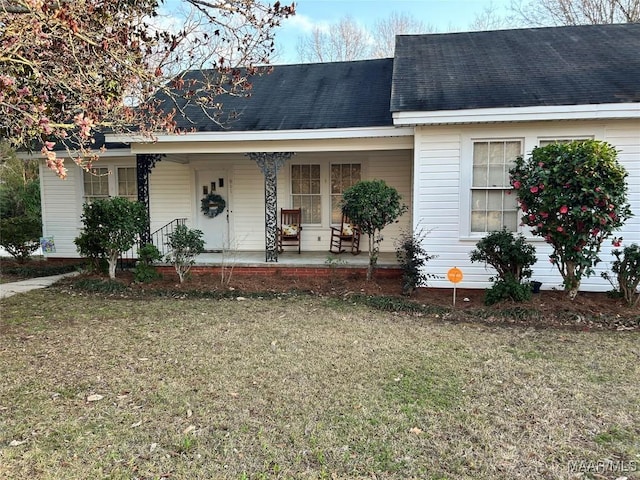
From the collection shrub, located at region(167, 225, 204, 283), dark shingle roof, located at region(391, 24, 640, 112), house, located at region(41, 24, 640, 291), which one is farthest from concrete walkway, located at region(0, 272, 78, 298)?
dark shingle roof, located at region(391, 24, 640, 112)

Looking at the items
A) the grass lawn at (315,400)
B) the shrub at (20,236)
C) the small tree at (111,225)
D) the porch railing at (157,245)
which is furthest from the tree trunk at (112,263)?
the shrub at (20,236)

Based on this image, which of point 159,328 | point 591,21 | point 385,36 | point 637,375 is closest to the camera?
point 637,375

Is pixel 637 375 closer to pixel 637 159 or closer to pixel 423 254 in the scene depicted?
pixel 423 254

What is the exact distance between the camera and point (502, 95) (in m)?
6.64

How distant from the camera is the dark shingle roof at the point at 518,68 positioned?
647cm

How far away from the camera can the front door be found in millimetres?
10266

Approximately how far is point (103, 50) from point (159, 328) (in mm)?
3309

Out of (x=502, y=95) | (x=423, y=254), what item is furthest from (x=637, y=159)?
(x=423, y=254)

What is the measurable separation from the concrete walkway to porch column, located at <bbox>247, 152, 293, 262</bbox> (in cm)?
425

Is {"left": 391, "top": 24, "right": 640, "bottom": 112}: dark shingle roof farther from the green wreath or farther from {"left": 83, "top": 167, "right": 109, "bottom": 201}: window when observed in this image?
{"left": 83, "top": 167, "right": 109, "bottom": 201}: window

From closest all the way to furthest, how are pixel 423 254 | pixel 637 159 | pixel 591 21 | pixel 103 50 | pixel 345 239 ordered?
pixel 103 50 → pixel 637 159 → pixel 423 254 → pixel 345 239 → pixel 591 21

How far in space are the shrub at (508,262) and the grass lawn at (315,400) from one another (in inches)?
32.8

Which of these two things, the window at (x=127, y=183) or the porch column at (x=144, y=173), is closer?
the porch column at (x=144, y=173)

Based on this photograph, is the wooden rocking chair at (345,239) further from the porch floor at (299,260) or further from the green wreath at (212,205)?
the green wreath at (212,205)
